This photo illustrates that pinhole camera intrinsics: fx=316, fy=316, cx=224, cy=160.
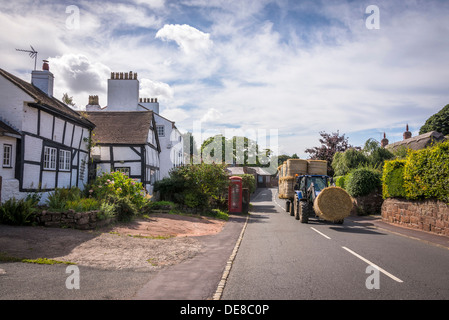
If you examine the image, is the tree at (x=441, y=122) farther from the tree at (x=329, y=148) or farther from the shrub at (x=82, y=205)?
the shrub at (x=82, y=205)

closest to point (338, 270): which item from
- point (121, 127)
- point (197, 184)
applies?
point (197, 184)

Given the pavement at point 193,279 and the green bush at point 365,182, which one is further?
the green bush at point 365,182

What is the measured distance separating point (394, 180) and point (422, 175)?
2.85 m

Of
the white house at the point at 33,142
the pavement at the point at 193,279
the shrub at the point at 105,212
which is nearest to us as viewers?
the pavement at the point at 193,279

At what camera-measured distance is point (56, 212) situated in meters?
10.7

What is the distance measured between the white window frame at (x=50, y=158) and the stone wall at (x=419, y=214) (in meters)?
16.6

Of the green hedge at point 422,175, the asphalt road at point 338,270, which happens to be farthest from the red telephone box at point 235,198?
the asphalt road at point 338,270

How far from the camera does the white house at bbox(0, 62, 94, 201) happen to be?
12430mm

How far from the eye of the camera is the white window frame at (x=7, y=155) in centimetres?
1219

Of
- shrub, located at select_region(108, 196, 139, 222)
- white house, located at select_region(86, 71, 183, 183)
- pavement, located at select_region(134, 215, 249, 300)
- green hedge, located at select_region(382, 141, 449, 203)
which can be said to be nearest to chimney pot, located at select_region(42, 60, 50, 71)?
white house, located at select_region(86, 71, 183, 183)

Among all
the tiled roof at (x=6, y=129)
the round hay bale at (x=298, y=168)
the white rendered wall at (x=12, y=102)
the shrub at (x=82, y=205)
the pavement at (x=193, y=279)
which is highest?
the white rendered wall at (x=12, y=102)

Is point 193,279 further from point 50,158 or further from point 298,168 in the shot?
point 298,168
